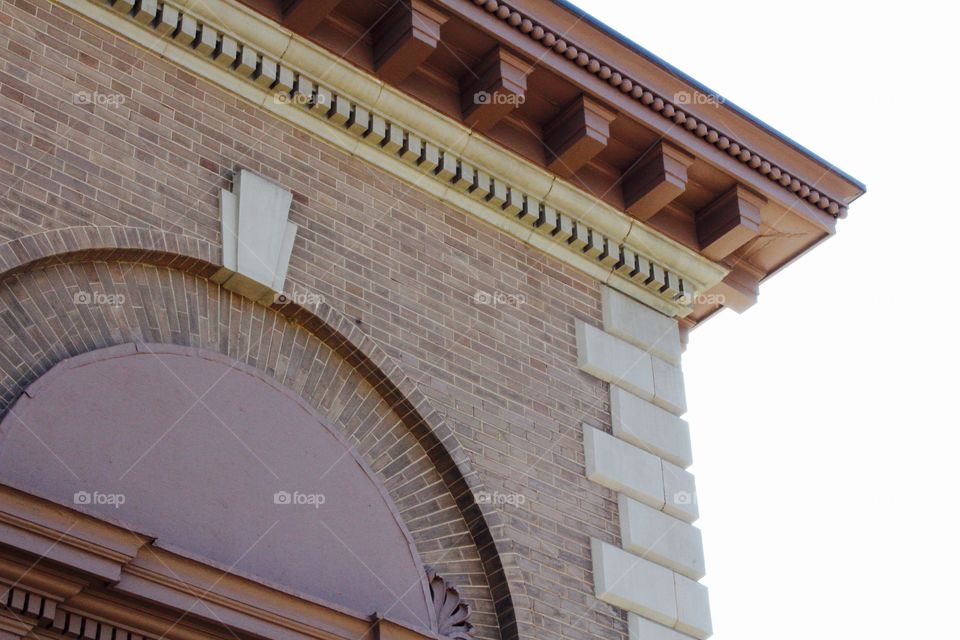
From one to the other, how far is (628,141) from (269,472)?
4052mm

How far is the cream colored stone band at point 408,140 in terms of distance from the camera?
10.4 m

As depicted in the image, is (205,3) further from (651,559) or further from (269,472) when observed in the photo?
(651,559)

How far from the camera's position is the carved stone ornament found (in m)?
9.67
